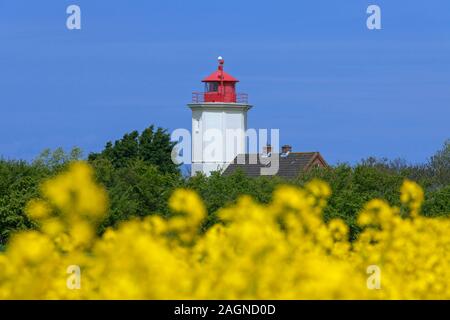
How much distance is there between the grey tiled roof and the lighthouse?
1026 millimetres

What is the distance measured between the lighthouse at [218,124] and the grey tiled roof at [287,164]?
1.03m

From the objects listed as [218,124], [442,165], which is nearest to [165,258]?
[218,124]

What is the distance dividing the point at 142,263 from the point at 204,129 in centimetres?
6156

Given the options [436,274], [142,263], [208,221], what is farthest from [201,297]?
[208,221]

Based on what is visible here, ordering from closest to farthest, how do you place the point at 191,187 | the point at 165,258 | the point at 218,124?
the point at 165,258 → the point at 191,187 → the point at 218,124

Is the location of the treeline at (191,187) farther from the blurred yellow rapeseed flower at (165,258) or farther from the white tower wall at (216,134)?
the blurred yellow rapeseed flower at (165,258)

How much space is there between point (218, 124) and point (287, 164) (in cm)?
488

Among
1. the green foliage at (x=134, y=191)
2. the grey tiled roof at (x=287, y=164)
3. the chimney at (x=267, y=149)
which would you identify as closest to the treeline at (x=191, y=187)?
the green foliage at (x=134, y=191)

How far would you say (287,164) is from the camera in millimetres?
69000

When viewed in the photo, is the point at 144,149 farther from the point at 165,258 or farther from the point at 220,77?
the point at 165,258

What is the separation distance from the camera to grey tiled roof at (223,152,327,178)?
67.6 m

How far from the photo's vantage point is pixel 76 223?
7883 mm

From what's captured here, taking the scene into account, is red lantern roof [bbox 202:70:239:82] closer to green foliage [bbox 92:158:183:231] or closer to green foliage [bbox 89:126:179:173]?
green foliage [bbox 89:126:179:173]
